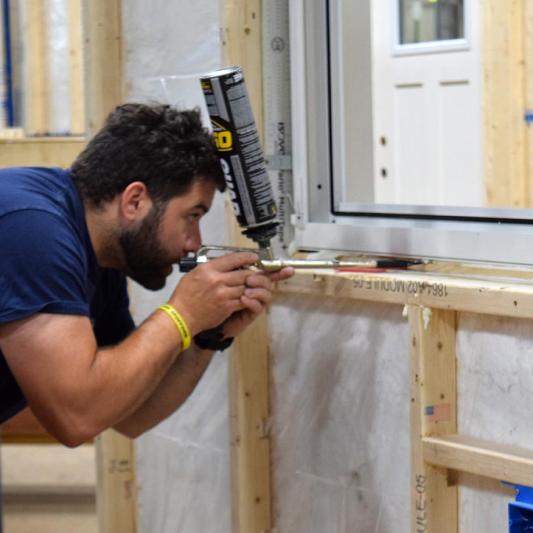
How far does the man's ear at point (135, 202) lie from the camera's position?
1.77 m

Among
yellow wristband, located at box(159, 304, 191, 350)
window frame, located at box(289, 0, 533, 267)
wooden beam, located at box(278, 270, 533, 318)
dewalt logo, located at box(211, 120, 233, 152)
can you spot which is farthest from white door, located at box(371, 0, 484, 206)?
yellow wristband, located at box(159, 304, 191, 350)

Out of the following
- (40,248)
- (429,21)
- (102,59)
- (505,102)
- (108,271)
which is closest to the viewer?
(40,248)

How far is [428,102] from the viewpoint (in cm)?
441

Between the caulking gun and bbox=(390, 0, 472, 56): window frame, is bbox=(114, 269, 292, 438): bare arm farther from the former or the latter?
bbox=(390, 0, 472, 56): window frame

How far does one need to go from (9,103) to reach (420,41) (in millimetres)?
1859

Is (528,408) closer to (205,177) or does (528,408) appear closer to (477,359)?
(477,359)

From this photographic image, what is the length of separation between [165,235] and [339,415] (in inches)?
21.5

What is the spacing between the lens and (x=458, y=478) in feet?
6.03

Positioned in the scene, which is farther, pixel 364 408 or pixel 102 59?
pixel 102 59

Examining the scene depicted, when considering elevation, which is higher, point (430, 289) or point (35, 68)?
point (35, 68)

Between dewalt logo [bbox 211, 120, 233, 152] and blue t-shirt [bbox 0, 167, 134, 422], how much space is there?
0.87ft

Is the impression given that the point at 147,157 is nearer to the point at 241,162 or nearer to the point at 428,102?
the point at 241,162

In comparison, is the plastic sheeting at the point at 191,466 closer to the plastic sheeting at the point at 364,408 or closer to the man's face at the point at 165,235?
the plastic sheeting at the point at 364,408

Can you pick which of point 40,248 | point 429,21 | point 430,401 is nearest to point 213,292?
point 40,248
